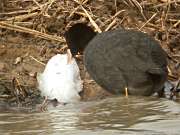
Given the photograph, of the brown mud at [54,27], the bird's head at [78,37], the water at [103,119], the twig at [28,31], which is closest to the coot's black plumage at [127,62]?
the water at [103,119]

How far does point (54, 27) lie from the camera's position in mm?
7023

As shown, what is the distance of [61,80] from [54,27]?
1.12 meters

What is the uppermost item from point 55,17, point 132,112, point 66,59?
point 55,17

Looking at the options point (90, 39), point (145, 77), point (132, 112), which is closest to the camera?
point (132, 112)

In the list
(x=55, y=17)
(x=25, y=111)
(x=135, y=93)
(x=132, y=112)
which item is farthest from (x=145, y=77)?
(x=55, y=17)

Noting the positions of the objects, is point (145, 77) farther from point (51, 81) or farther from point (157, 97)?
point (51, 81)

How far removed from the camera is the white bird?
5828mm

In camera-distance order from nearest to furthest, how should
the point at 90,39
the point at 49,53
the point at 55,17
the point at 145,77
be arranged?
the point at 145,77
the point at 90,39
the point at 49,53
the point at 55,17

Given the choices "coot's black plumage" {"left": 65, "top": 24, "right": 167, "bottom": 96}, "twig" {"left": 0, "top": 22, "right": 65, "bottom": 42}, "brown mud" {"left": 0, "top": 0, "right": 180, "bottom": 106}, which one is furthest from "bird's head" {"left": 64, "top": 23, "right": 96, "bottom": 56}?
"coot's black plumage" {"left": 65, "top": 24, "right": 167, "bottom": 96}

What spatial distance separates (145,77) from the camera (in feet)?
16.9

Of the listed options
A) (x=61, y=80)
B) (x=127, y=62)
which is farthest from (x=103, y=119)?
(x=61, y=80)

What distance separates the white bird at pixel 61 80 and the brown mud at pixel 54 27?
0.26 ft

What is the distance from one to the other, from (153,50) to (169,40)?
1.43 meters

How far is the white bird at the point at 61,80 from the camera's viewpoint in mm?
5828
